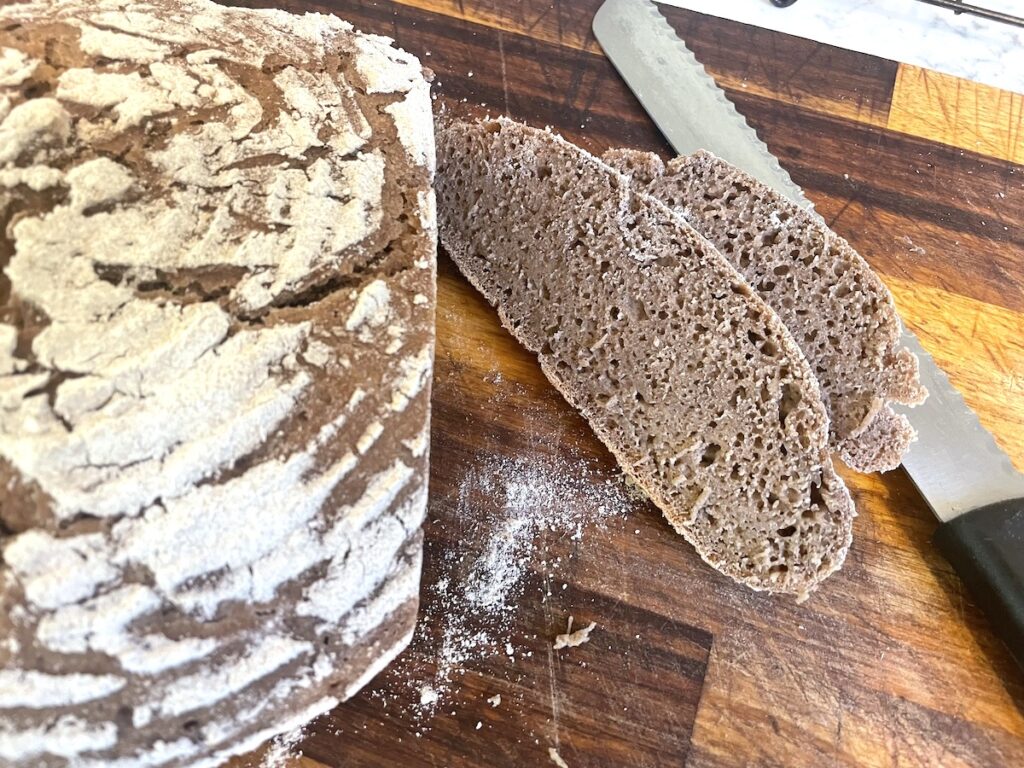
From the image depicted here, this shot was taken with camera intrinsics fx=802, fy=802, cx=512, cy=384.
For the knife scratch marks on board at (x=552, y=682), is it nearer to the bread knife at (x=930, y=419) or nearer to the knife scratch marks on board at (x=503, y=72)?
the bread knife at (x=930, y=419)

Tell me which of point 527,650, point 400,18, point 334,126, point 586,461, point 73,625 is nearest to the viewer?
point 73,625

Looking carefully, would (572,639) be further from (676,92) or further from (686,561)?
(676,92)

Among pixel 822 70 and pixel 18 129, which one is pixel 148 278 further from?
pixel 822 70

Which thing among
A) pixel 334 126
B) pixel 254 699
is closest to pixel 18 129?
pixel 334 126

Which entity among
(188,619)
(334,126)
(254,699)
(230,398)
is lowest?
(254,699)

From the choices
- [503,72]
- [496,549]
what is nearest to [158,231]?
[496,549]

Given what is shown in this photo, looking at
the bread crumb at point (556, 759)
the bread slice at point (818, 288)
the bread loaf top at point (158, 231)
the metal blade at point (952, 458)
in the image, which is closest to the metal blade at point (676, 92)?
the bread slice at point (818, 288)

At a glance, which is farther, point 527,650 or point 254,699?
point 527,650
